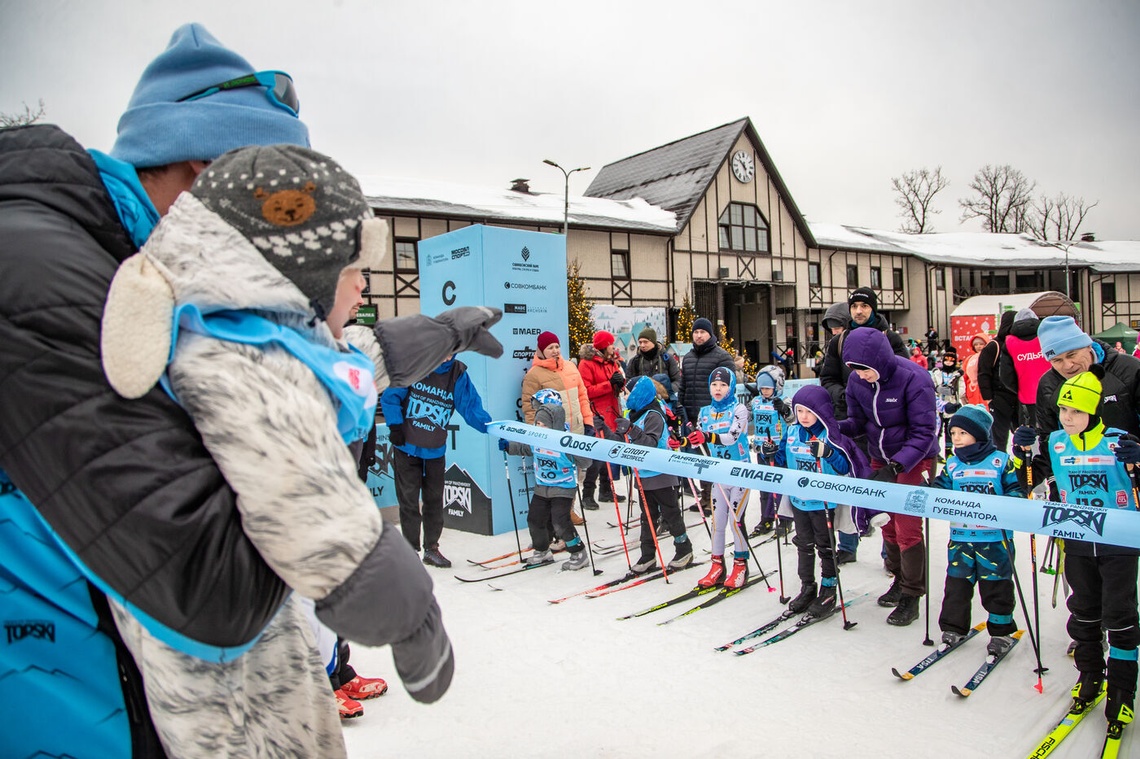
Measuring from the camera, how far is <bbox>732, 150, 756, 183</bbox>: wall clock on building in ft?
84.7

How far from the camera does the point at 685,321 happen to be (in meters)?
22.5

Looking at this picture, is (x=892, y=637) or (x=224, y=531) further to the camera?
(x=892, y=637)

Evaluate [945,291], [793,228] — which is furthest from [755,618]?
[945,291]

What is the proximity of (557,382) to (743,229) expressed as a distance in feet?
69.0

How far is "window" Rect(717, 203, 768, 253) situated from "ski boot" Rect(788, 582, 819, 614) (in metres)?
21.7

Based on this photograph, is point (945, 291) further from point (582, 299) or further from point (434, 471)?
point (434, 471)

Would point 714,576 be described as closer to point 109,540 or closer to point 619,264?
point 109,540

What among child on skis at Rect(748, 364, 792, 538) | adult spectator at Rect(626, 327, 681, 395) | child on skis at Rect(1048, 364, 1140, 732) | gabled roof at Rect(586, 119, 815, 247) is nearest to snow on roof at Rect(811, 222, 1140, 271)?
gabled roof at Rect(586, 119, 815, 247)

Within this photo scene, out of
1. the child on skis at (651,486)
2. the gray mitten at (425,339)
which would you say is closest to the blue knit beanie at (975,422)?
the child on skis at (651,486)

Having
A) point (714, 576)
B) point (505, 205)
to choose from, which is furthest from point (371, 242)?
point (505, 205)

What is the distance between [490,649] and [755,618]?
1877mm

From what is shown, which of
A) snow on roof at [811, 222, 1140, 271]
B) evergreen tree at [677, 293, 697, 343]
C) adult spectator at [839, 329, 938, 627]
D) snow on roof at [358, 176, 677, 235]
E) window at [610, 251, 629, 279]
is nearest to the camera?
adult spectator at [839, 329, 938, 627]

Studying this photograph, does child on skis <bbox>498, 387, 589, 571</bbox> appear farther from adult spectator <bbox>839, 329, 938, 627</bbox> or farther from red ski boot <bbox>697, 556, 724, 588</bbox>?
adult spectator <bbox>839, 329, 938, 627</bbox>

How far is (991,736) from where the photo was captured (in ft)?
10.6
